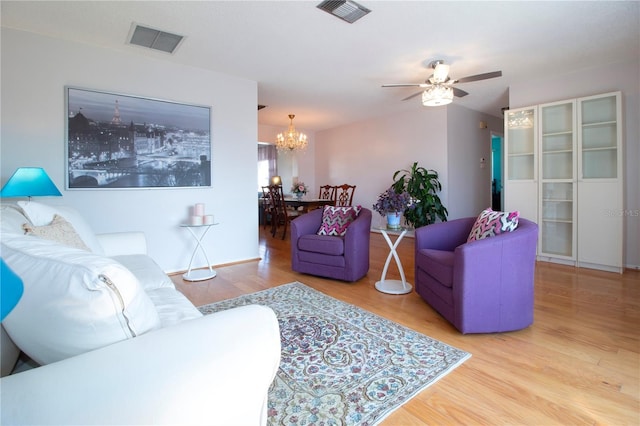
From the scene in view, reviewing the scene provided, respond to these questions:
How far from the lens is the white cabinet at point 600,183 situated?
3.70 m

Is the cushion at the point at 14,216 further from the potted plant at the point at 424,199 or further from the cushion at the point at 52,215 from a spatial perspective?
the potted plant at the point at 424,199

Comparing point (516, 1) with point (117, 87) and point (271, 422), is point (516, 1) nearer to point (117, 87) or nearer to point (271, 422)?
point (271, 422)

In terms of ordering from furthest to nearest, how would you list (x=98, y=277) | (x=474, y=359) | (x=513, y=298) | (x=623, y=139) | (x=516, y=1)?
(x=623, y=139)
(x=516, y=1)
(x=513, y=298)
(x=474, y=359)
(x=98, y=277)

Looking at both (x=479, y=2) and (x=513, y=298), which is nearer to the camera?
(x=513, y=298)

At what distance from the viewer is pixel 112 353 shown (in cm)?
73

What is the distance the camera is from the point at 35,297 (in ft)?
2.46

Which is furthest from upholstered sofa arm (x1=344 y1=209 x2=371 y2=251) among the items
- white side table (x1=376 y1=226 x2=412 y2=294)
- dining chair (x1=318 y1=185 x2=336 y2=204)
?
dining chair (x1=318 y1=185 x2=336 y2=204)

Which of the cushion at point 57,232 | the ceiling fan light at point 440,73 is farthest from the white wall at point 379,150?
the cushion at point 57,232

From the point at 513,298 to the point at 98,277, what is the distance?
236cm

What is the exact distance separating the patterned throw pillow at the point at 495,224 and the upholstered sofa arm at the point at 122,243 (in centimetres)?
276

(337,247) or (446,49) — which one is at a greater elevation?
(446,49)

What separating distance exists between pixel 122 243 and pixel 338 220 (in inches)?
83.8

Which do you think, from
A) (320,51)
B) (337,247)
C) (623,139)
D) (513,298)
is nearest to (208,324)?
(513,298)

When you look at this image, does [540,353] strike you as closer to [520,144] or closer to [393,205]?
[393,205]
